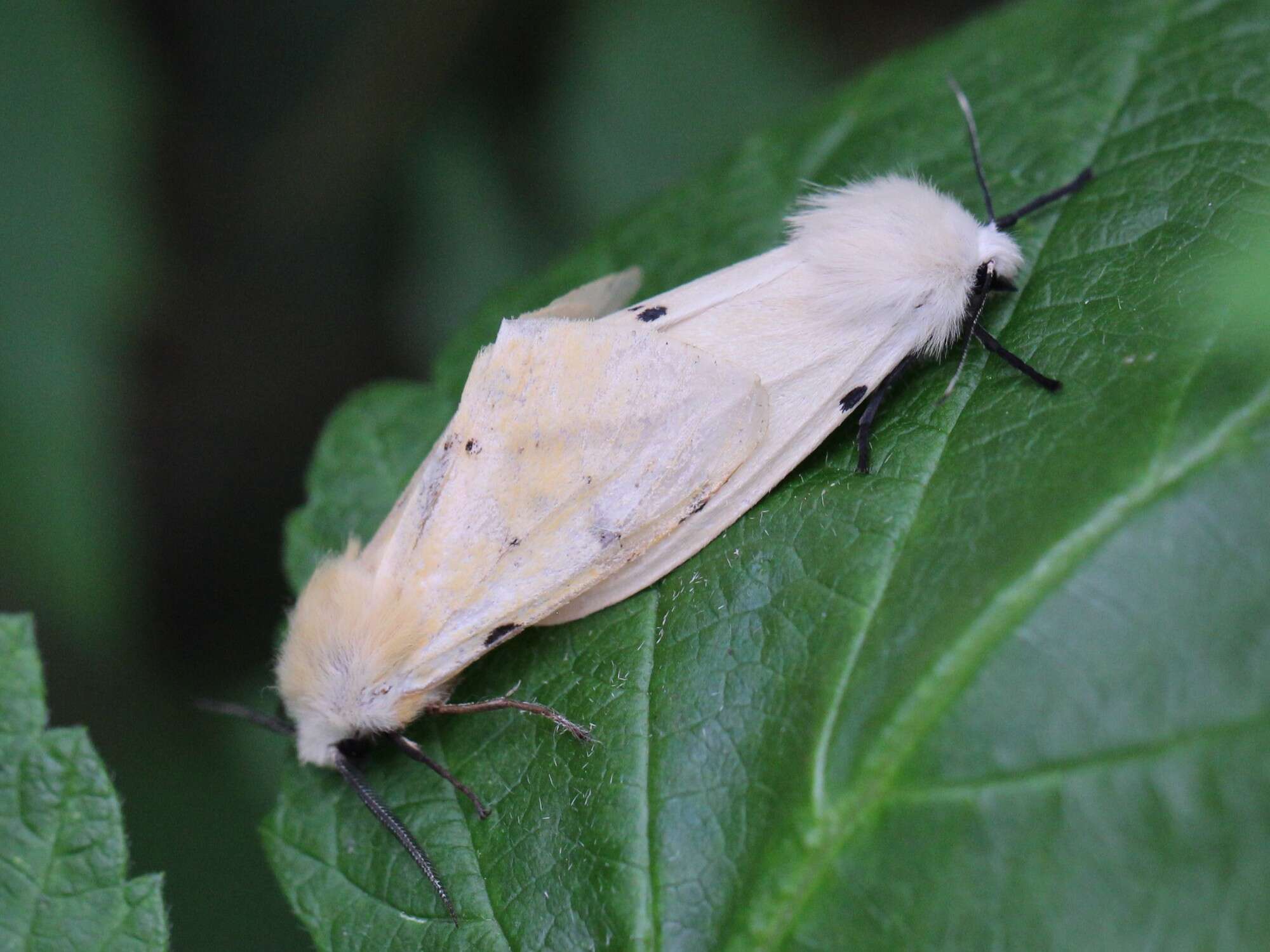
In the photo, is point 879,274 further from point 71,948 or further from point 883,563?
point 71,948

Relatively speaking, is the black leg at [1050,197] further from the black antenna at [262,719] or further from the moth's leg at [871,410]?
the black antenna at [262,719]

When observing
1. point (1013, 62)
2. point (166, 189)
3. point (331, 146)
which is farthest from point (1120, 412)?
point (166, 189)

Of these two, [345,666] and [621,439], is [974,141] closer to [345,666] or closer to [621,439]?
[621,439]

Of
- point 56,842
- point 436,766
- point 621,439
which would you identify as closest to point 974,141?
point 621,439

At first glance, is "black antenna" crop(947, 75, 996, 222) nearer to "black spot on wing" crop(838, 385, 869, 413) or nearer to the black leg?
the black leg

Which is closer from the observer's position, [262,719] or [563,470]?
[563,470]

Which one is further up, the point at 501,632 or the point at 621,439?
the point at 621,439

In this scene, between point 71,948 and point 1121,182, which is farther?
Result: point 1121,182

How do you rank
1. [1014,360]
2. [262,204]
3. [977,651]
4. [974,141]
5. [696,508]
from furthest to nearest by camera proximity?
1. [262,204]
2. [974,141]
3. [696,508]
4. [1014,360]
5. [977,651]
